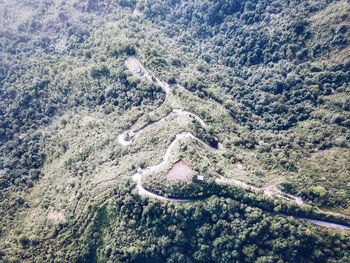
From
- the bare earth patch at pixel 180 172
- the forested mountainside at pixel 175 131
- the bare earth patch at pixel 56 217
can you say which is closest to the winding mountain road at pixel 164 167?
the forested mountainside at pixel 175 131

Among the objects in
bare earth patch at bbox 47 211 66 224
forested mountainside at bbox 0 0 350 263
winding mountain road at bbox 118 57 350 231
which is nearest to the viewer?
winding mountain road at bbox 118 57 350 231

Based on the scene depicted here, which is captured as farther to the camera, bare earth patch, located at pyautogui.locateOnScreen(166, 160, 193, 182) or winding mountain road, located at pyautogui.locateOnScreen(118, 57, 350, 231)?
bare earth patch, located at pyautogui.locateOnScreen(166, 160, 193, 182)

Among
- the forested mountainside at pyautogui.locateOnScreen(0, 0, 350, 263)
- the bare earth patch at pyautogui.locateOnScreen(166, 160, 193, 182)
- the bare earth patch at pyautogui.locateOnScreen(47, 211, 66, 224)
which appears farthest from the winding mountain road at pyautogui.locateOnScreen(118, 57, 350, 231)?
the bare earth patch at pyautogui.locateOnScreen(47, 211, 66, 224)

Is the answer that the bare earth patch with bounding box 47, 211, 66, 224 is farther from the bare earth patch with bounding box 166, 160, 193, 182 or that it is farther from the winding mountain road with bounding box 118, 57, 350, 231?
the bare earth patch with bounding box 166, 160, 193, 182

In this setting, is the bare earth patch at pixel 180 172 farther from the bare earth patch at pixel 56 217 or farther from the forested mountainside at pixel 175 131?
the bare earth patch at pixel 56 217

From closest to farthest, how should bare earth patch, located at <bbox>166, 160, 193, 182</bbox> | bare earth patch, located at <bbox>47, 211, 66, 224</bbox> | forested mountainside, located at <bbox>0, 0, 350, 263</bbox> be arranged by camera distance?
forested mountainside, located at <bbox>0, 0, 350, 263</bbox>
bare earth patch, located at <bbox>166, 160, 193, 182</bbox>
bare earth patch, located at <bbox>47, 211, 66, 224</bbox>

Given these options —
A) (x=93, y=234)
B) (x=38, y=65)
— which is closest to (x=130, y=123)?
(x=93, y=234)

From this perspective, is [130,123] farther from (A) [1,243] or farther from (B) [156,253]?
(A) [1,243]
